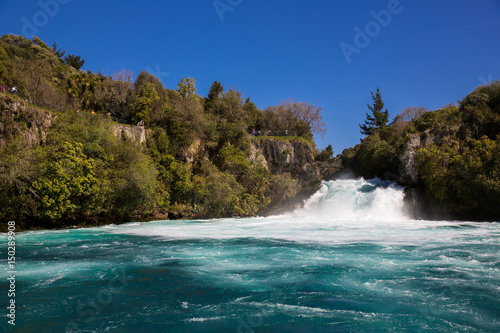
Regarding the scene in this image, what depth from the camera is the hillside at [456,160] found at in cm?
2864

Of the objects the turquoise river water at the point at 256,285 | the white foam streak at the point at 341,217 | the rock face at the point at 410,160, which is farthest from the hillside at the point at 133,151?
the rock face at the point at 410,160

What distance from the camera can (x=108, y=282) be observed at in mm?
8969

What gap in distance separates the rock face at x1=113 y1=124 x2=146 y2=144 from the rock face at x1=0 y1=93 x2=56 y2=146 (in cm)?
625

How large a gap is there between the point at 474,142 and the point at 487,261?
25.4 metres

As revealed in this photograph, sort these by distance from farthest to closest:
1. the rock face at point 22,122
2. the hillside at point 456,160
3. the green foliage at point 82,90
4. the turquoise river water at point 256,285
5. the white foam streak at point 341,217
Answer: the green foliage at point 82,90 < the hillside at point 456,160 < the white foam streak at point 341,217 < the rock face at point 22,122 < the turquoise river water at point 256,285

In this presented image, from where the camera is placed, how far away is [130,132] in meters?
31.6

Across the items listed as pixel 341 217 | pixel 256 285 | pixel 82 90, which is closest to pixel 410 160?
pixel 341 217

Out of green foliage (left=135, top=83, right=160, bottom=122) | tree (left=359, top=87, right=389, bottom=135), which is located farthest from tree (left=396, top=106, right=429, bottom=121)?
green foliage (left=135, top=83, right=160, bottom=122)

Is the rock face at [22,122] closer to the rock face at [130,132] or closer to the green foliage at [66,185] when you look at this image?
the green foliage at [66,185]

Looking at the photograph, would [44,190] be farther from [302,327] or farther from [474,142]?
[474,142]

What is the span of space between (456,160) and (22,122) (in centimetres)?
3558

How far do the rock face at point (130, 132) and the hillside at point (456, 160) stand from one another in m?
27.3

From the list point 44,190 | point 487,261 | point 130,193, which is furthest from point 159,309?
point 130,193

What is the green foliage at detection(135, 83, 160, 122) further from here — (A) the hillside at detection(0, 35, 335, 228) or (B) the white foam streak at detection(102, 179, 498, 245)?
(B) the white foam streak at detection(102, 179, 498, 245)
